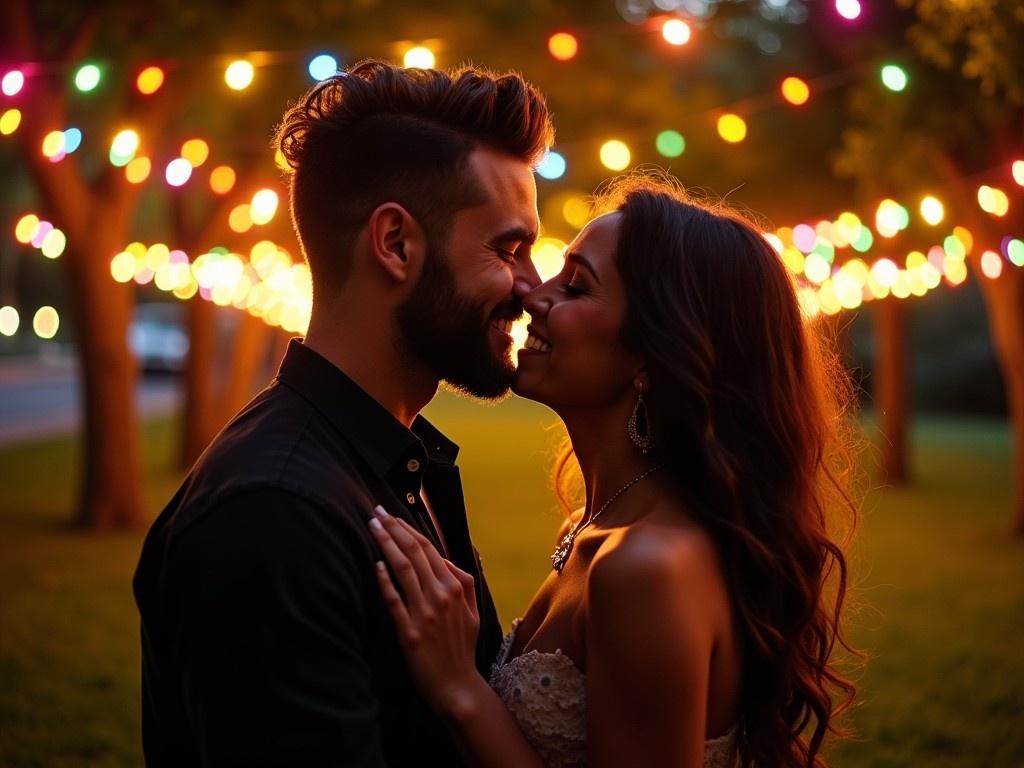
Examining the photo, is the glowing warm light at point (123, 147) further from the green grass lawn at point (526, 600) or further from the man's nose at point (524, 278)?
the man's nose at point (524, 278)

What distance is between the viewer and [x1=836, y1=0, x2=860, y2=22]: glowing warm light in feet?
21.5

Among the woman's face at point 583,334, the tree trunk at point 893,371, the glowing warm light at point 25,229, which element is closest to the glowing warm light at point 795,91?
the woman's face at point 583,334

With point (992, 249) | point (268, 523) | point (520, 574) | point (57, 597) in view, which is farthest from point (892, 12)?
point (268, 523)

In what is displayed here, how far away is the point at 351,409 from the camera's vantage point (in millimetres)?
2496

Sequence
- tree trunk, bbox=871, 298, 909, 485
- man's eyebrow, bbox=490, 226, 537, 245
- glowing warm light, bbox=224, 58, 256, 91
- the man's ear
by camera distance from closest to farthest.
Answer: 1. the man's ear
2. man's eyebrow, bbox=490, 226, 537, 245
3. glowing warm light, bbox=224, 58, 256, 91
4. tree trunk, bbox=871, 298, 909, 485

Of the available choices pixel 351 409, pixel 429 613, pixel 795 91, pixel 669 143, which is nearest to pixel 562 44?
pixel 795 91

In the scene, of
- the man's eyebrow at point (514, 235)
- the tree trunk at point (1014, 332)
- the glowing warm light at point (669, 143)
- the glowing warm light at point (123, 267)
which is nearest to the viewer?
the man's eyebrow at point (514, 235)

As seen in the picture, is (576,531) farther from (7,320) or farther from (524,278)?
(7,320)

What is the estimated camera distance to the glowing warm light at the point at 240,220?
15117mm

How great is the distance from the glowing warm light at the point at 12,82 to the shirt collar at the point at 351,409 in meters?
4.99

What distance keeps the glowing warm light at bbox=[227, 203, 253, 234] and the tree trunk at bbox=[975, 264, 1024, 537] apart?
9.24 metres

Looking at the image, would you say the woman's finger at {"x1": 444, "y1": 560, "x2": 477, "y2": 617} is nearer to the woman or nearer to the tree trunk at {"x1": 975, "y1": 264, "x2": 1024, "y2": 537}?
the woman

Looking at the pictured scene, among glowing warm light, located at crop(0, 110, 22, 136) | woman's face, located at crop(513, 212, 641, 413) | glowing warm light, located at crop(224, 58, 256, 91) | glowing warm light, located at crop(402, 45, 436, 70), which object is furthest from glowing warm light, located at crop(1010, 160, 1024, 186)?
glowing warm light, located at crop(0, 110, 22, 136)

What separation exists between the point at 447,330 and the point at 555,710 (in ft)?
3.12
